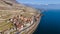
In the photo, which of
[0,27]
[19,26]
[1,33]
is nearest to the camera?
[1,33]

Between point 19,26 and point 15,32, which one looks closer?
point 15,32

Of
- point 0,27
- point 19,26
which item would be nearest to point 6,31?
point 0,27

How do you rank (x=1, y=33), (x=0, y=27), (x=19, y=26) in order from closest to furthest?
1. (x=1, y=33)
2. (x=0, y=27)
3. (x=19, y=26)

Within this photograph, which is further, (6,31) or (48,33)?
(48,33)

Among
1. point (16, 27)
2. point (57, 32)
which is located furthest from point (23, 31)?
point (57, 32)

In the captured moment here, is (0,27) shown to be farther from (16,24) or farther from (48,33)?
(48,33)

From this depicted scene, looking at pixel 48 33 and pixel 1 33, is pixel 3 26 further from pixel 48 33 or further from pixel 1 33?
pixel 48 33

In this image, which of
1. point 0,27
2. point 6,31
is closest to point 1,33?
point 6,31

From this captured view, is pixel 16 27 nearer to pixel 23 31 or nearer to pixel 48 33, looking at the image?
pixel 23 31
